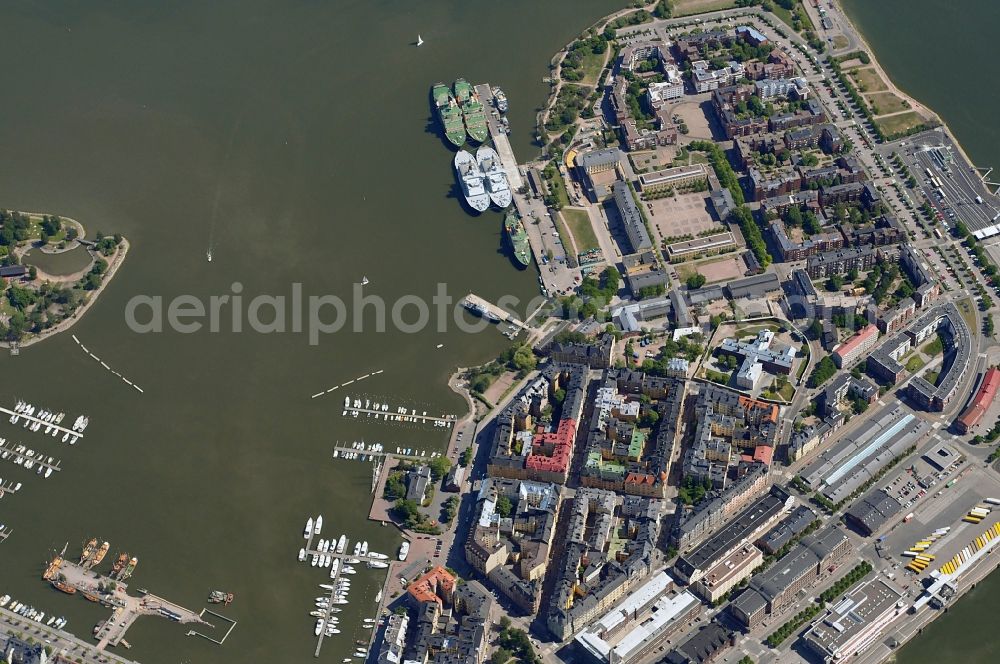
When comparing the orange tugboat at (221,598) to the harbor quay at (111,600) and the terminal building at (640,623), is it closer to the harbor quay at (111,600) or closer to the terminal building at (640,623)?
the harbor quay at (111,600)

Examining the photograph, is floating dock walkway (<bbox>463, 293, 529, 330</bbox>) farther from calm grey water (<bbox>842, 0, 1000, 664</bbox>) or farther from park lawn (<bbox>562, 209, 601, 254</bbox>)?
calm grey water (<bbox>842, 0, 1000, 664</bbox>)

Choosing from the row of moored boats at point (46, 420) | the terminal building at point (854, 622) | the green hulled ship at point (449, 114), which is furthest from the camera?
the green hulled ship at point (449, 114)

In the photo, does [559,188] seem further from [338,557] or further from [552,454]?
[338,557]

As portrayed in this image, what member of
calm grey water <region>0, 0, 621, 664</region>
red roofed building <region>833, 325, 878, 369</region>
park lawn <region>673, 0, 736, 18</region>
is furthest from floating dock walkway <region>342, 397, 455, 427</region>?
park lawn <region>673, 0, 736, 18</region>

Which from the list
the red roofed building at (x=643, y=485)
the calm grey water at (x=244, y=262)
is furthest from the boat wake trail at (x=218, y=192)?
the red roofed building at (x=643, y=485)

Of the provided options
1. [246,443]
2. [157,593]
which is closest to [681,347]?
[246,443]
